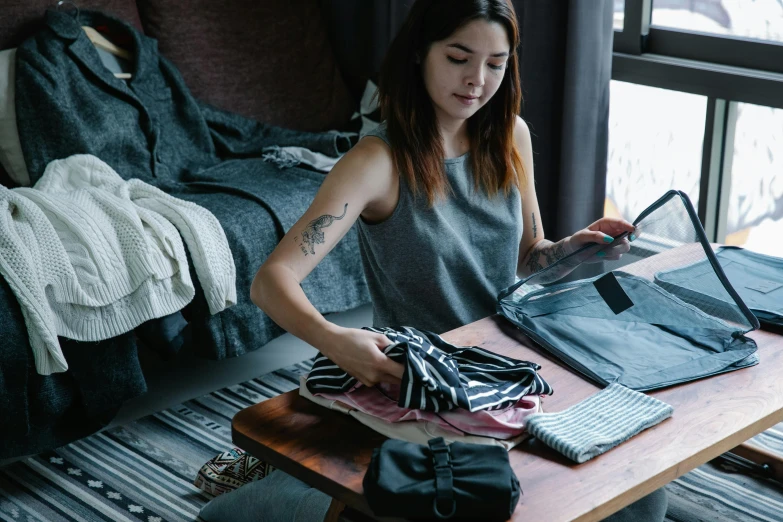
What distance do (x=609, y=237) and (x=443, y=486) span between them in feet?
2.29

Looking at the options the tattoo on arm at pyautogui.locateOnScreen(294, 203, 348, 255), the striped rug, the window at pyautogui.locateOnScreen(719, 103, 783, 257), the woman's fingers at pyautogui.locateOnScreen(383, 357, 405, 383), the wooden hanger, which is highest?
the wooden hanger

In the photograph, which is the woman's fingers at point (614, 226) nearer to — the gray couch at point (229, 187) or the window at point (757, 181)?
the gray couch at point (229, 187)

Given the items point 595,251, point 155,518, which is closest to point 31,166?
point 155,518

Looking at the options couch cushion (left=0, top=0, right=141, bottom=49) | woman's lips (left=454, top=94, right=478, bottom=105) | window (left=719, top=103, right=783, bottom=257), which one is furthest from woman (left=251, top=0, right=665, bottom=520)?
couch cushion (left=0, top=0, right=141, bottom=49)

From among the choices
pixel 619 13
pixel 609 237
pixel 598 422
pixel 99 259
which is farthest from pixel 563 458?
pixel 619 13

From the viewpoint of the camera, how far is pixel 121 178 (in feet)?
8.25

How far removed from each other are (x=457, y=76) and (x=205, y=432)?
3.97ft

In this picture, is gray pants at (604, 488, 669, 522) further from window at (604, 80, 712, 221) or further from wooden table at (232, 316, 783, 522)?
window at (604, 80, 712, 221)

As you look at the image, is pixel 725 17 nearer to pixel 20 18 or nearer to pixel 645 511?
pixel 645 511

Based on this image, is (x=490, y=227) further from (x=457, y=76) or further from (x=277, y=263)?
(x=277, y=263)

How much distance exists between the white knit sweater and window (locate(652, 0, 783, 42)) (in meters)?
1.62

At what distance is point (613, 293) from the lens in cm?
149

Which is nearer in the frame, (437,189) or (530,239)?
(437,189)

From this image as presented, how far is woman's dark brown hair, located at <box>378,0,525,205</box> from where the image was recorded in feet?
4.85
